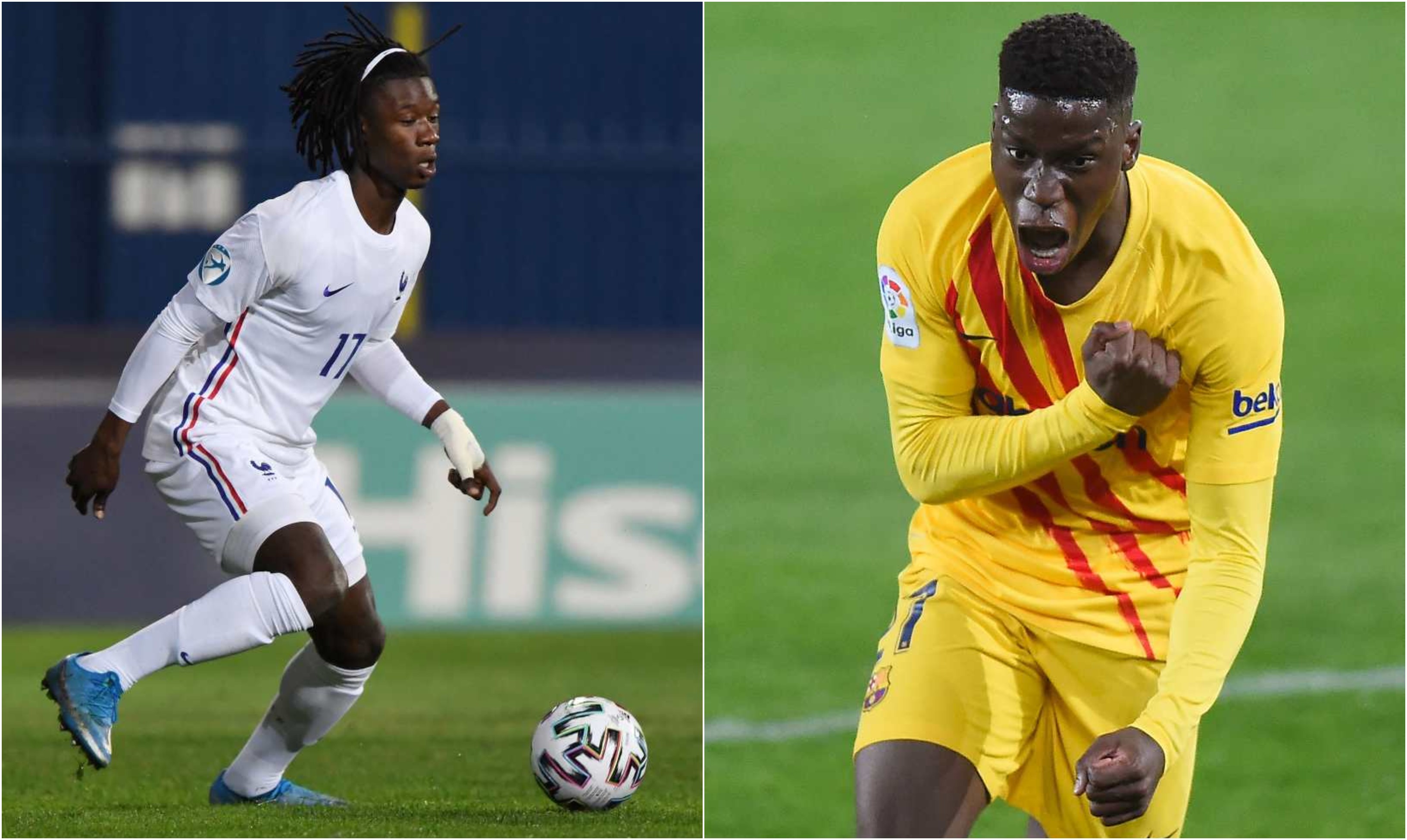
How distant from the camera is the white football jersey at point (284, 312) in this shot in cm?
375

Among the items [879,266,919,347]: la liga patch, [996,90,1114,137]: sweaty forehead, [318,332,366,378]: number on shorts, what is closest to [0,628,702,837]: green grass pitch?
[318,332,366,378]: number on shorts

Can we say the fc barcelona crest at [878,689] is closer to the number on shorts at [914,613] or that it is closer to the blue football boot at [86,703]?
the number on shorts at [914,613]

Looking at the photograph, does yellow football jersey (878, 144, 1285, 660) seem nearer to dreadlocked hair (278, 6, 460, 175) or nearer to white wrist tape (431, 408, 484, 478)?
white wrist tape (431, 408, 484, 478)

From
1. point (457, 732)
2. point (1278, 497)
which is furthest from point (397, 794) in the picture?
point (1278, 497)

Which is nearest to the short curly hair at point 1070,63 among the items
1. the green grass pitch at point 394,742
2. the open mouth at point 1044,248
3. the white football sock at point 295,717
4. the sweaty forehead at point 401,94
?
the open mouth at point 1044,248

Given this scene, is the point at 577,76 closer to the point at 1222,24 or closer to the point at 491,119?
the point at 491,119

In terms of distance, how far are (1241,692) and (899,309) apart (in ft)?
12.4

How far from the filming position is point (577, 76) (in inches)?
340

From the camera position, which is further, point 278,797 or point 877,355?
point 877,355

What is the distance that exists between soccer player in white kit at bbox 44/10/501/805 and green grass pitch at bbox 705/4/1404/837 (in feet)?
5.00

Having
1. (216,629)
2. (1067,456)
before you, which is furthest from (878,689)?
(216,629)

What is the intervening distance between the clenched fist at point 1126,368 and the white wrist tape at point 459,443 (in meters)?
1.48

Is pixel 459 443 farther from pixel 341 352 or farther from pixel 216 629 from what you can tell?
pixel 216 629

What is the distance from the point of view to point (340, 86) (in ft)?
12.8
